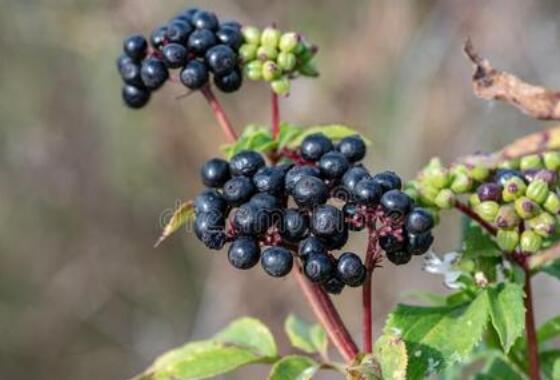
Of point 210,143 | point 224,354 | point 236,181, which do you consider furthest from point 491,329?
point 210,143

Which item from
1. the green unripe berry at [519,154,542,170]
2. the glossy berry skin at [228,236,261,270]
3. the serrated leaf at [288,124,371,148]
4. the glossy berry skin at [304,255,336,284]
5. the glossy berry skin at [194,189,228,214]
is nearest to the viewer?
the glossy berry skin at [304,255,336,284]

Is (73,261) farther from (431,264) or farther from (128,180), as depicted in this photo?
(431,264)

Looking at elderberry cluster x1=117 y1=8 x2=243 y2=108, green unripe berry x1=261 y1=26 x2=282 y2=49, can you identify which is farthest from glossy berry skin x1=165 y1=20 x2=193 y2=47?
green unripe berry x1=261 y1=26 x2=282 y2=49

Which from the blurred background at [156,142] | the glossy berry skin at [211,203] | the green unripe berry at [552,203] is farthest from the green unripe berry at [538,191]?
the blurred background at [156,142]

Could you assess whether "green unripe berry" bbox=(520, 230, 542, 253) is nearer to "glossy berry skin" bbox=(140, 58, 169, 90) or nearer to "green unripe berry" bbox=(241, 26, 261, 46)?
"green unripe berry" bbox=(241, 26, 261, 46)

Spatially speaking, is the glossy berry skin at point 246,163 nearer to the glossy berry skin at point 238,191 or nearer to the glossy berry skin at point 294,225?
the glossy berry skin at point 238,191
